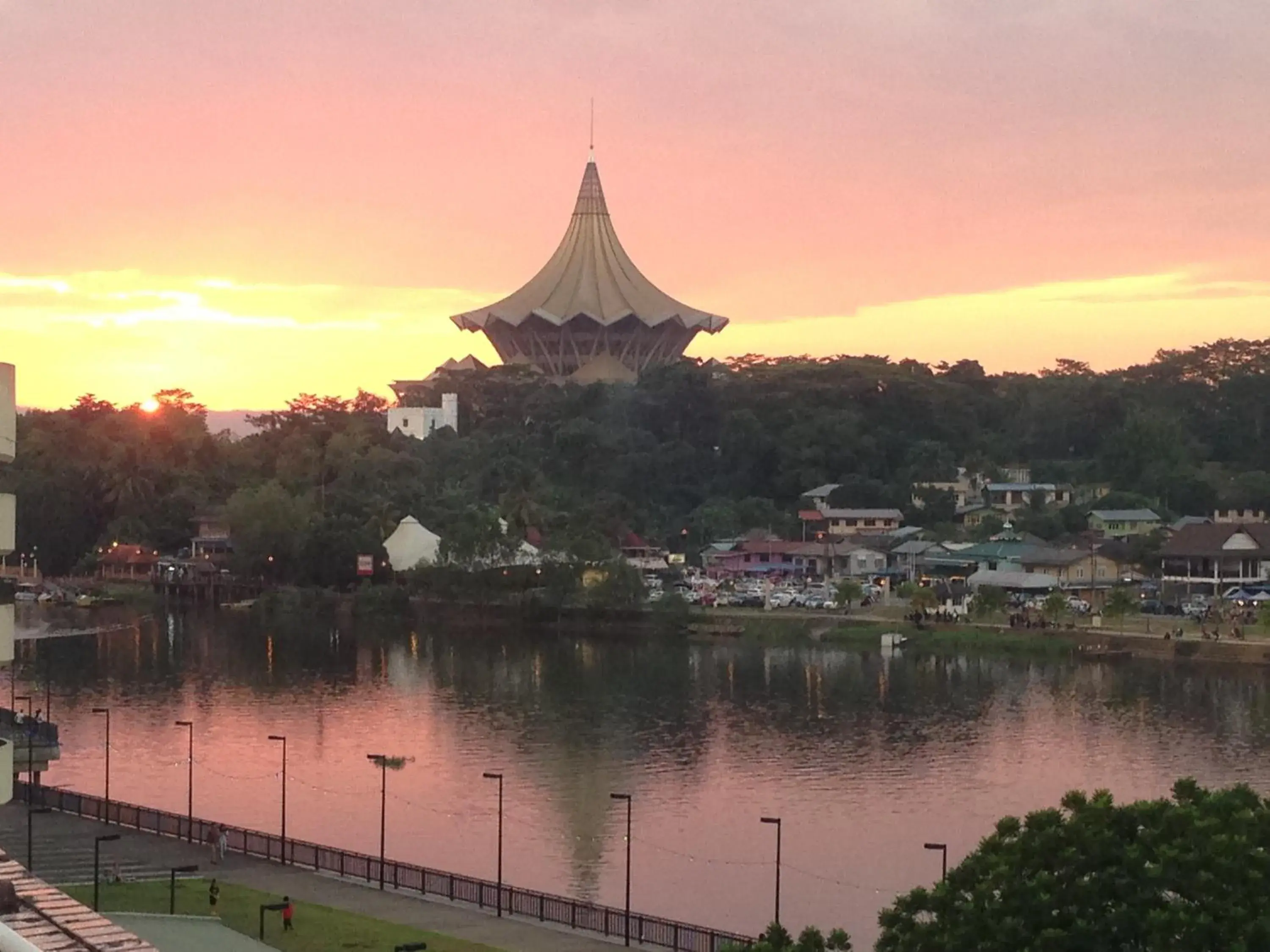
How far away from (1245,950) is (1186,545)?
3671 cm

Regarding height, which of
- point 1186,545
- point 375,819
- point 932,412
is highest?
point 932,412

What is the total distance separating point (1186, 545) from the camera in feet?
151

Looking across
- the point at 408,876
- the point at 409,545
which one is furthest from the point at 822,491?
the point at 408,876

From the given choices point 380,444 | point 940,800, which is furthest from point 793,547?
point 940,800

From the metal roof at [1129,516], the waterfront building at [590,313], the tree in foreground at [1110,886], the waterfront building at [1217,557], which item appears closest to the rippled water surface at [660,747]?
the tree in foreground at [1110,886]

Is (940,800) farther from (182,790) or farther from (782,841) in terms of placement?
(182,790)

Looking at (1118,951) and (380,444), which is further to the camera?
(380,444)

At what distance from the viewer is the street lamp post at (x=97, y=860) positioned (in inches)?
660

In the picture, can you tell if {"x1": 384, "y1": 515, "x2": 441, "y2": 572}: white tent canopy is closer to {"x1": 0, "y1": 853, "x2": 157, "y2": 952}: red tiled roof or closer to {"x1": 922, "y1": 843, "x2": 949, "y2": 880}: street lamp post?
{"x1": 922, "y1": 843, "x2": 949, "y2": 880}: street lamp post

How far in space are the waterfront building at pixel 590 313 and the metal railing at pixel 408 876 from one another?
2092 inches

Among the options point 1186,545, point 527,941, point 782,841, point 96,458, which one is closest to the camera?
point 527,941

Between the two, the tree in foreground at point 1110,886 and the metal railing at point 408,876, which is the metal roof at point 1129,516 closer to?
the metal railing at point 408,876

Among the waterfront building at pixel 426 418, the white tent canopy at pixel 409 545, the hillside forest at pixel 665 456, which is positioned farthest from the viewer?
the waterfront building at pixel 426 418

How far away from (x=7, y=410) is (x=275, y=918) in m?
6.04
